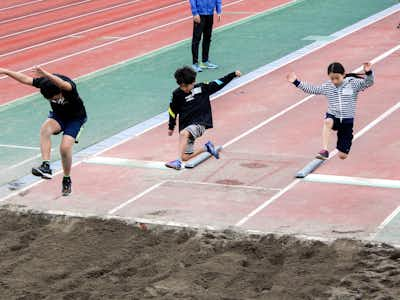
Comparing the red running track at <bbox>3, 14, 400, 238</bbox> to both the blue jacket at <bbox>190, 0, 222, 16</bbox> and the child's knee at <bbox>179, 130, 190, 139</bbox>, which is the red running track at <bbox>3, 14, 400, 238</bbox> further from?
the blue jacket at <bbox>190, 0, 222, 16</bbox>

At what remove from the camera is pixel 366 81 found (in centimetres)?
1242

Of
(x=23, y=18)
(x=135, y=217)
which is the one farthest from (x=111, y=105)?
(x=23, y=18)

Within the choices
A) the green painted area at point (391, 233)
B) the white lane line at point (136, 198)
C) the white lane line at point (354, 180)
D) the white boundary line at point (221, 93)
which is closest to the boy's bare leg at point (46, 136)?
the white lane line at point (136, 198)

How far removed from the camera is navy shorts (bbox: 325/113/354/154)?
42.0ft

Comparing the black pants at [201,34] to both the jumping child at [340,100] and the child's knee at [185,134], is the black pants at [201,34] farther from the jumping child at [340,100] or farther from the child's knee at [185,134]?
the jumping child at [340,100]

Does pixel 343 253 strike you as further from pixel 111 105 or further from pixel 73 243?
pixel 111 105

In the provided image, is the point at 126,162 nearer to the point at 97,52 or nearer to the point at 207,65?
the point at 207,65

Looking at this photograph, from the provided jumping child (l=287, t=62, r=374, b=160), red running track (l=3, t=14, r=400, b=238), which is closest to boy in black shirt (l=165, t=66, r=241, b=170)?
red running track (l=3, t=14, r=400, b=238)

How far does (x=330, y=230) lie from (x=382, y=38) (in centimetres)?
1276

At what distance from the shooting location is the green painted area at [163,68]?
1718 centimetres

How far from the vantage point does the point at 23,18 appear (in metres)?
30.0

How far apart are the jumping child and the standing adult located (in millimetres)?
8240

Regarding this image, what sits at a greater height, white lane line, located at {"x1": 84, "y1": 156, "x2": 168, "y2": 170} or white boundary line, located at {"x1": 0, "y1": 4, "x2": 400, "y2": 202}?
white lane line, located at {"x1": 84, "y1": 156, "x2": 168, "y2": 170}

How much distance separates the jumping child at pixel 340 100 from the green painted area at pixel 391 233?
1.67m
